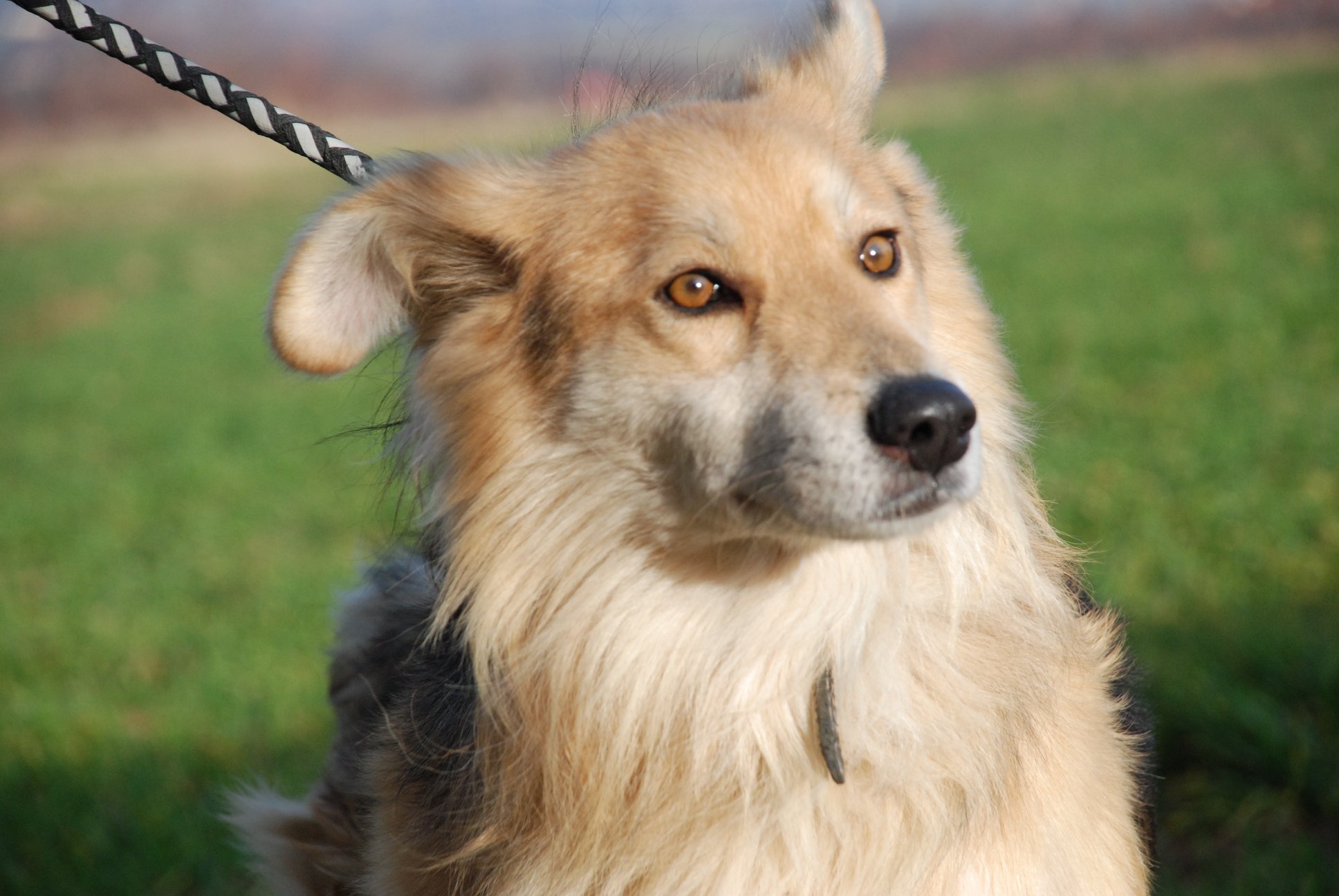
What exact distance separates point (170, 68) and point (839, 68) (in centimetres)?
158

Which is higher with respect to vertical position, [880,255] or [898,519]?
Result: [880,255]

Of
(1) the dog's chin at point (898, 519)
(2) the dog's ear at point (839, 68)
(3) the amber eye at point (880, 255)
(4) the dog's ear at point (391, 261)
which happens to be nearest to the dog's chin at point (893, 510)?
(1) the dog's chin at point (898, 519)

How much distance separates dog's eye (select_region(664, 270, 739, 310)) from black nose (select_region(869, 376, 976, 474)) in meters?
0.41

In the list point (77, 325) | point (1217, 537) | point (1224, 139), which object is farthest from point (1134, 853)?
point (1224, 139)

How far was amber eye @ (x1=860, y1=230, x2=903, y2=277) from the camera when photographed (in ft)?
7.95

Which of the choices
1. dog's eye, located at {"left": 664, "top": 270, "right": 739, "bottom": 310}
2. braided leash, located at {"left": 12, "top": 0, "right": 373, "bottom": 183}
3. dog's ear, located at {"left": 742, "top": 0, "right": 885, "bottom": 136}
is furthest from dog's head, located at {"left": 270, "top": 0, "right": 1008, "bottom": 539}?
braided leash, located at {"left": 12, "top": 0, "right": 373, "bottom": 183}

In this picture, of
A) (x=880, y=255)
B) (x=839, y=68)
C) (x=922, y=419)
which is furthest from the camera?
(x=839, y=68)

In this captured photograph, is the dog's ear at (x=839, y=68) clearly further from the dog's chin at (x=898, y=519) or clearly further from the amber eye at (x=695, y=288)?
the dog's chin at (x=898, y=519)

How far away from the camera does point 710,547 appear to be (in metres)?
2.40

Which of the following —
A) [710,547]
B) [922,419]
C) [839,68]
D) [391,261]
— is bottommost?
[710,547]

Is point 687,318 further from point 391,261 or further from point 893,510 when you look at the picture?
point 391,261

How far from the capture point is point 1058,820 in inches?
88.6

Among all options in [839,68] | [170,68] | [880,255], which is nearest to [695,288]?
[880,255]

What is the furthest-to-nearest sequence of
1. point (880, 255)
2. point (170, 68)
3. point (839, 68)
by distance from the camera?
point (839, 68), point (170, 68), point (880, 255)
